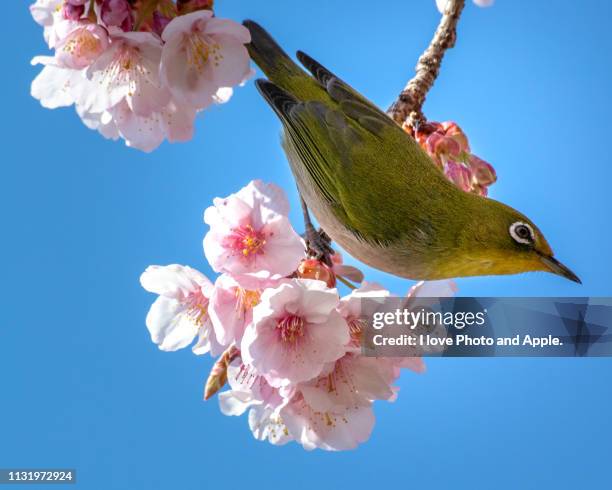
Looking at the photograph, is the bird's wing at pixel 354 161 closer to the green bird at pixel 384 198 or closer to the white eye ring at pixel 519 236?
the green bird at pixel 384 198

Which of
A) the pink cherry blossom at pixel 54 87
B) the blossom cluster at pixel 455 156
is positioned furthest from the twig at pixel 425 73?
the pink cherry blossom at pixel 54 87

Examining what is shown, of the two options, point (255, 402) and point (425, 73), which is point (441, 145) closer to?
point (425, 73)

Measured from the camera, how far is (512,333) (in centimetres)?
311

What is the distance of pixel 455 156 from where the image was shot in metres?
3.52

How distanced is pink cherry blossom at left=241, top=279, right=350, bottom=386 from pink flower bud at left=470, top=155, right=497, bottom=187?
163cm

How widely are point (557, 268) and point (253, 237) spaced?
5.78 feet

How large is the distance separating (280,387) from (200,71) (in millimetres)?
1281

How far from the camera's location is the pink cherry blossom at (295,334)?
2260mm

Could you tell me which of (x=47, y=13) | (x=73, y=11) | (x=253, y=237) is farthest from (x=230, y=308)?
(x=47, y=13)

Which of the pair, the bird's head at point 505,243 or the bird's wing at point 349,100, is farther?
the bird's wing at point 349,100

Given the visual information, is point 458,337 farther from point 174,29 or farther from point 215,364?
point 174,29

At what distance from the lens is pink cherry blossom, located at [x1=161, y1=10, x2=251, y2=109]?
2.26 metres

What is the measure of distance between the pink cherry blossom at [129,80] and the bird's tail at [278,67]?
1.22 metres

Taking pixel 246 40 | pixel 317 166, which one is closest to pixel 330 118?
pixel 317 166
